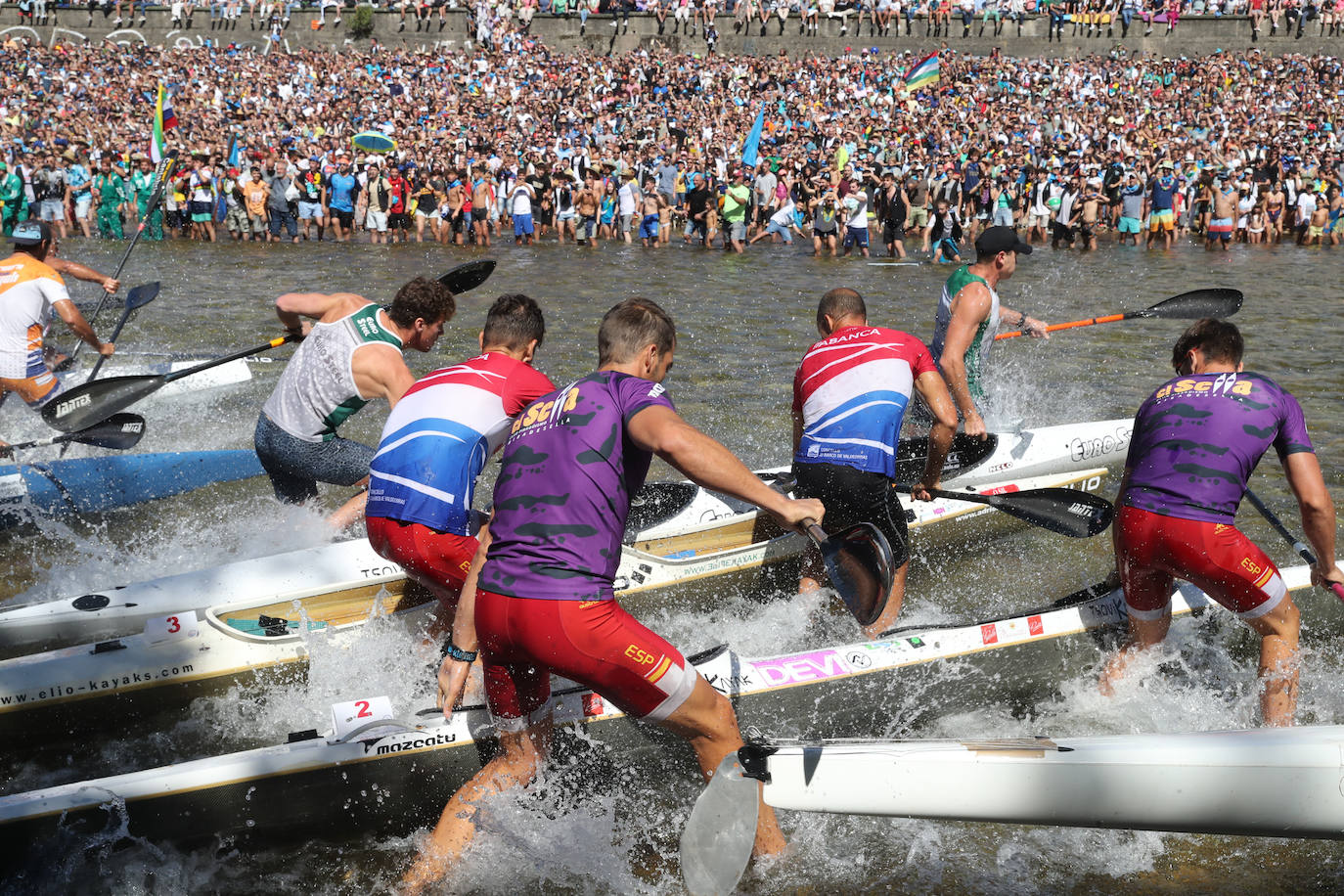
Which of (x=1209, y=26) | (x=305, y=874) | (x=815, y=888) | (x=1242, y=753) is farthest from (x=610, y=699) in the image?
(x=1209, y=26)

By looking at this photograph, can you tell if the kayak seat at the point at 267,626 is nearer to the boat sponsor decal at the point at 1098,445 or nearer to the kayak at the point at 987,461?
the kayak at the point at 987,461

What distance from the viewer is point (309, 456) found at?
223 inches

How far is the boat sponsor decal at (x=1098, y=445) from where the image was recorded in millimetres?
7703

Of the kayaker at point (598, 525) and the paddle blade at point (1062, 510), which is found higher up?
the kayaker at point (598, 525)

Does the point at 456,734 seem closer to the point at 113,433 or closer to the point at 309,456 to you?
the point at 309,456

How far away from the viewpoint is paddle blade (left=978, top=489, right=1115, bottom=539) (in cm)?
520

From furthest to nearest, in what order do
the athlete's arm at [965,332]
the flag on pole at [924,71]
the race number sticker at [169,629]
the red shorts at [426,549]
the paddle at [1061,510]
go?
the flag on pole at [924,71], the athlete's arm at [965,332], the paddle at [1061,510], the race number sticker at [169,629], the red shorts at [426,549]

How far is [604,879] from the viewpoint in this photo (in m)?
3.89

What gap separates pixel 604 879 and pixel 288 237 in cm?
2029

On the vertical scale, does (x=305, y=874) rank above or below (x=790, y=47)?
below

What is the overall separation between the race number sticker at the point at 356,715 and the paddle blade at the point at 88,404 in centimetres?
382

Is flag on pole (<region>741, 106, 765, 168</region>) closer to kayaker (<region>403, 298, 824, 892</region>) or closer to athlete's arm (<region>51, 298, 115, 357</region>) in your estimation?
athlete's arm (<region>51, 298, 115, 357</region>)

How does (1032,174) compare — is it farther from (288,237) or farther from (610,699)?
(610,699)

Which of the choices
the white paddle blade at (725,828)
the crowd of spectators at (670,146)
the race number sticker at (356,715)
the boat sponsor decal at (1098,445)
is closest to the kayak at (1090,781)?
the white paddle blade at (725,828)
